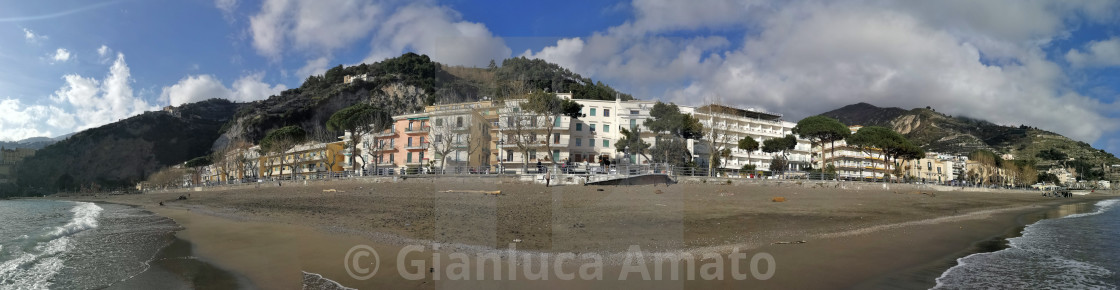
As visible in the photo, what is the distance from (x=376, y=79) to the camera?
10438 cm

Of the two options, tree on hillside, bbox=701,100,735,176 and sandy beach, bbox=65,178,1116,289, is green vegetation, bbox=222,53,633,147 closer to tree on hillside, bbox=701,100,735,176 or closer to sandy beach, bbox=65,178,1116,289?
tree on hillside, bbox=701,100,735,176

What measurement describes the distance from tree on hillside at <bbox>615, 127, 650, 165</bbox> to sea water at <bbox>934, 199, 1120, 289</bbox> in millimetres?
39179

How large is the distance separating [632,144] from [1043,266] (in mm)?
43143

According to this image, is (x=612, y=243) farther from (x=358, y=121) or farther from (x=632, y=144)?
(x=358, y=121)

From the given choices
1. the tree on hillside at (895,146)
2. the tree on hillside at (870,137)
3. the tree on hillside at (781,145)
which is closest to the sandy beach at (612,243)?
the tree on hillside at (870,137)

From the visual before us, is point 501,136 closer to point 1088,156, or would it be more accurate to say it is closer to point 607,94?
point 607,94

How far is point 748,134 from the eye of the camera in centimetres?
A: 6988

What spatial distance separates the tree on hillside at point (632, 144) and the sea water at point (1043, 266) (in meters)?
39.2

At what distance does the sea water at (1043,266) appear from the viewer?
22.7 ft

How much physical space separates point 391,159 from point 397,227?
5032 centimetres

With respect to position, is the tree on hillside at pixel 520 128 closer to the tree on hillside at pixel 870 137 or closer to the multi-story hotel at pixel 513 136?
the multi-story hotel at pixel 513 136

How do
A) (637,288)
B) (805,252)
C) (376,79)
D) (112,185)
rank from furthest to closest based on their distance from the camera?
1. (376,79)
2. (112,185)
3. (805,252)
4. (637,288)

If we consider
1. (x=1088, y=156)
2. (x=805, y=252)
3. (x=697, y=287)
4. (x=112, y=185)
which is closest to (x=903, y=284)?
(x=805, y=252)

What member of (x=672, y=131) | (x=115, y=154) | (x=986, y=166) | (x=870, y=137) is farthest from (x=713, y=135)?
(x=115, y=154)
